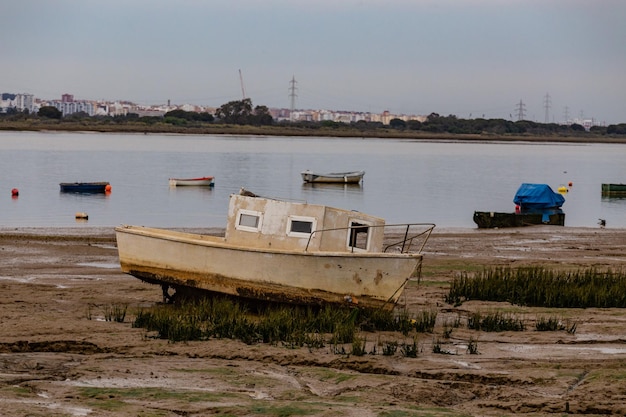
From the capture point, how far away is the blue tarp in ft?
167

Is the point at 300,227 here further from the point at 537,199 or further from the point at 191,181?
the point at 191,181

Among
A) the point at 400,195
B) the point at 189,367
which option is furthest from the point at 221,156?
the point at 189,367

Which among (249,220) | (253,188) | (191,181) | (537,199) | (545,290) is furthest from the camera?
(253,188)

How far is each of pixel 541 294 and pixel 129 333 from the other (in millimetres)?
8094

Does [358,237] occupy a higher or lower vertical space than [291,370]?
higher

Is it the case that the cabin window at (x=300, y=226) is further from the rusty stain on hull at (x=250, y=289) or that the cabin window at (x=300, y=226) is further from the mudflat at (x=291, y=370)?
the mudflat at (x=291, y=370)

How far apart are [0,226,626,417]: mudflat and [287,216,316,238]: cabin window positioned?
8.35 feet

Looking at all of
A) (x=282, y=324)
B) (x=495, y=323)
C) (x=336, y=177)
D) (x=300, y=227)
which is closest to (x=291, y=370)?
(x=282, y=324)

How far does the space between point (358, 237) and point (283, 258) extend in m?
1.72

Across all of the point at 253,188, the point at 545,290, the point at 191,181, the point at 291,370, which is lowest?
the point at 253,188

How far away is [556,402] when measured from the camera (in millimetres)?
11898

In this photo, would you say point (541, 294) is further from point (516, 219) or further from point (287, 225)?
point (516, 219)

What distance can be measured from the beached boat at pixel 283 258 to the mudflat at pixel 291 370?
3.28ft

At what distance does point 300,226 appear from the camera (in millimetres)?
18812
